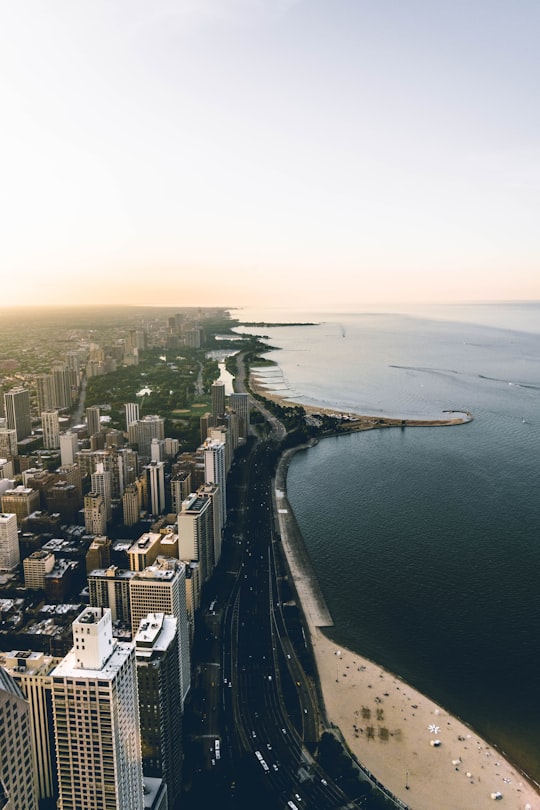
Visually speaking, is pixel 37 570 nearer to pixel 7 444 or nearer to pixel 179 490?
pixel 179 490

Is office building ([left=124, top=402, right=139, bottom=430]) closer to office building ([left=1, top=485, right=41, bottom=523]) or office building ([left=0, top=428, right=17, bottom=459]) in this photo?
office building ([left=0, top=428, right=17, bottom=459])

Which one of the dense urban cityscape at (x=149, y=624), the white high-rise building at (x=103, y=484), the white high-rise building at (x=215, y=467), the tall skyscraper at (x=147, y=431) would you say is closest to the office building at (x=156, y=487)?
the dense urban cityscape at (x=149, y=624)

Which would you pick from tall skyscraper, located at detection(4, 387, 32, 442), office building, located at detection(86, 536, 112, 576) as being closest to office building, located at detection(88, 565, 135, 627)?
office building, located at detection(86, 536, 112, 576)

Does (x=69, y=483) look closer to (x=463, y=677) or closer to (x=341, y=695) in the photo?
(x=341, y=695)

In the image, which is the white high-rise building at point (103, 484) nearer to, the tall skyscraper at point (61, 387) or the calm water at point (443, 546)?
the calm water at point (443, 546)

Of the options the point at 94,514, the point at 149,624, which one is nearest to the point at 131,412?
the point at 94,514

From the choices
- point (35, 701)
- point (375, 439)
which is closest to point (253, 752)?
point (35, 701)
